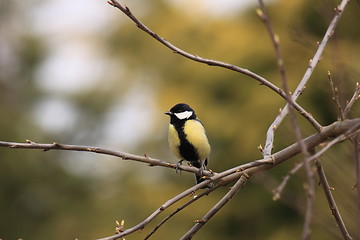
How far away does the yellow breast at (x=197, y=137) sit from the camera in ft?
13.2

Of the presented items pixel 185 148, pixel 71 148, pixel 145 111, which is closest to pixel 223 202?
pixel 71 148

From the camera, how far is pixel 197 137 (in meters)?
4.04

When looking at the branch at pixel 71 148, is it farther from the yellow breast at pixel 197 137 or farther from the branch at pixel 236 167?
the yellow breast at pixel 197 137

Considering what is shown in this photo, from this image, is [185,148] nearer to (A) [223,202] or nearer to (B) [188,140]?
(B) [188,140]

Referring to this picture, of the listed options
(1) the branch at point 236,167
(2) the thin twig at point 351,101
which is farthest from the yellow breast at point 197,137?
(2) the thin twig at point 351,101

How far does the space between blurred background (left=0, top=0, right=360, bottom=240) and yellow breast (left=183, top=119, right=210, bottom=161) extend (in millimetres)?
3070

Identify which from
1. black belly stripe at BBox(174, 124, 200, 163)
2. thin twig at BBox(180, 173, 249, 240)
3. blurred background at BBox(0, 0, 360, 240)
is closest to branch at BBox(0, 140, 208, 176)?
thin twig at BBox(180, 173, 249, 240)

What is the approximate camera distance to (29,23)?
1242 centimetres

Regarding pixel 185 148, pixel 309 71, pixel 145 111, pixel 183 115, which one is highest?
pixel 145 111

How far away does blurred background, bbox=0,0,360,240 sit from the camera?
28.0ft

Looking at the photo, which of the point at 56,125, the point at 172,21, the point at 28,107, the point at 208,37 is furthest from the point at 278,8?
the point at 28,107

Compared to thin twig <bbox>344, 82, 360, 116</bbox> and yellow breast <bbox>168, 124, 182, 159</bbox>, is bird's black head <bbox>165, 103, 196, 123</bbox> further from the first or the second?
thin twig <bbox>344, 82, 360, 116</bbox>

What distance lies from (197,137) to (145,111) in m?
7.77

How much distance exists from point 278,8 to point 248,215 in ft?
10.2
